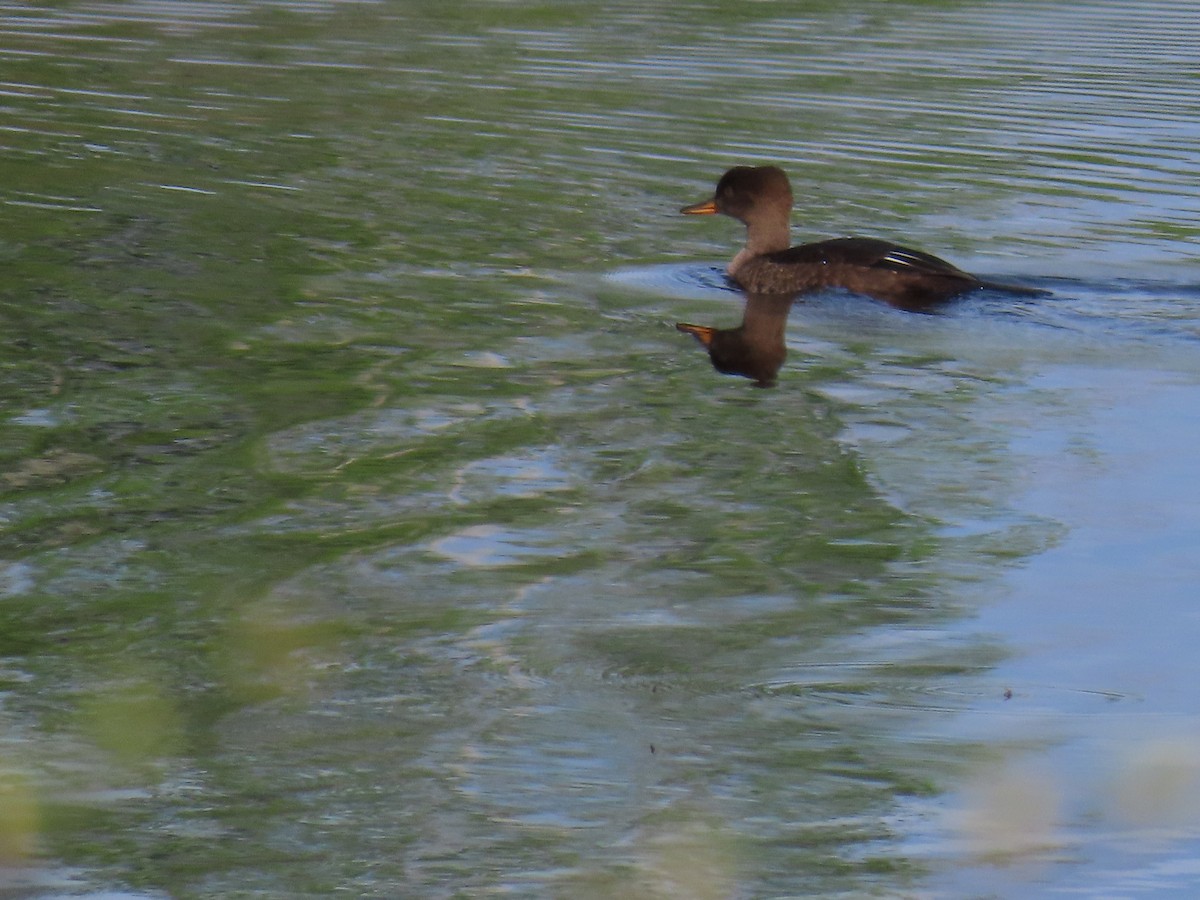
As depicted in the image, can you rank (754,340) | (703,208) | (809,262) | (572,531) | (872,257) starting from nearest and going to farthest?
(572,531), (754,340), (872,257), (809,262), (703,208)

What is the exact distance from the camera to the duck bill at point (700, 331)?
884 cm

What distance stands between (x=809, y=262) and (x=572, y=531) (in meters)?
4.13

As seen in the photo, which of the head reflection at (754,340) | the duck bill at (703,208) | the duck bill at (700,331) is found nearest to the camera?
the head reflection at (754,340)

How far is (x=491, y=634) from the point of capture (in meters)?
5.32

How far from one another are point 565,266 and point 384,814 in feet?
18.5

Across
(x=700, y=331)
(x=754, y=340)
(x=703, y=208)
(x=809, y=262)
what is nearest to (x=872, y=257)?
(x=809, y=262)

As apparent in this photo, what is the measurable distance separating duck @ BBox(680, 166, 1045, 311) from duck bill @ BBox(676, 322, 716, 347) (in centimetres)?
87

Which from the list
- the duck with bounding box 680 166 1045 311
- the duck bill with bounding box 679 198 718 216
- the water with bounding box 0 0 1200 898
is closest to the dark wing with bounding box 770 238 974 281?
the duck with bounding box 680 166 1045 311

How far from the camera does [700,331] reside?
8984 mm

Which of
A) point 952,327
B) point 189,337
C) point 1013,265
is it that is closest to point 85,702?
point 189,337

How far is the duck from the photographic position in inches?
366

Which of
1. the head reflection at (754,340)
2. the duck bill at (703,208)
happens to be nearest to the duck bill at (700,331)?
the head reflection at (754,340)

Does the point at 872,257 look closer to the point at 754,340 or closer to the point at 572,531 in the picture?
the point at 754,340

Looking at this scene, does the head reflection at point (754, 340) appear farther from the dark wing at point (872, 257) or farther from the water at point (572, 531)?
the dark wing at point (872, 257)
